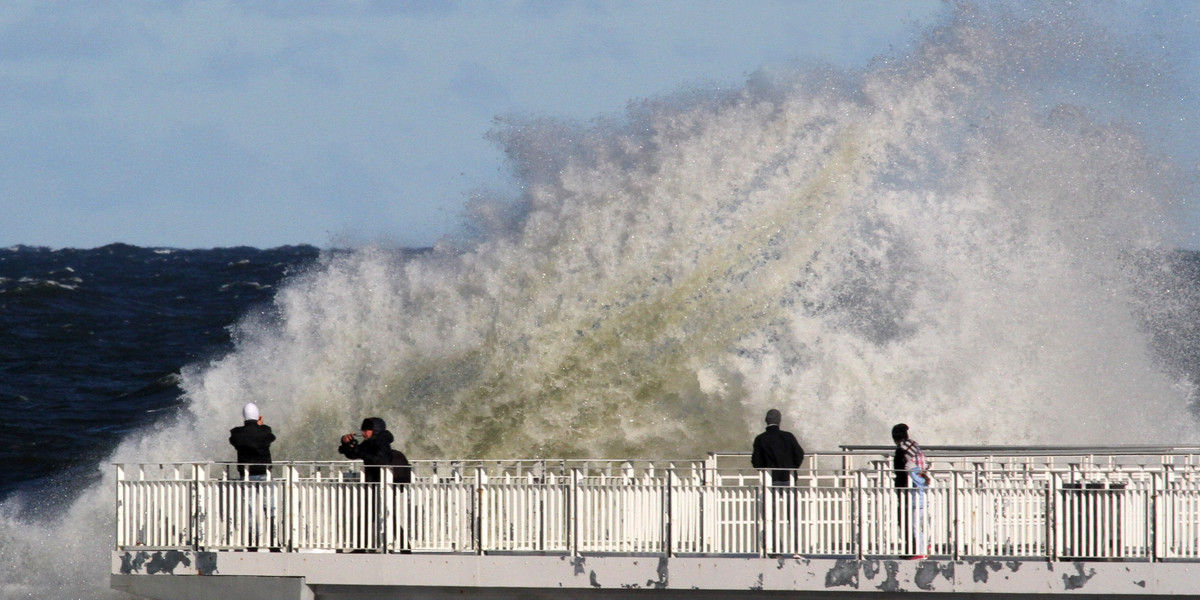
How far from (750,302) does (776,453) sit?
12287 millimetres

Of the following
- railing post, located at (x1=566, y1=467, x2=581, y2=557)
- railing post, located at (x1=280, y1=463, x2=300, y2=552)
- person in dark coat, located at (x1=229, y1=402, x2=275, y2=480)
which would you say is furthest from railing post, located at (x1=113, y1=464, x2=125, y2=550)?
railing post, located at (x1=566, y1=467, x2=581, y2=557)

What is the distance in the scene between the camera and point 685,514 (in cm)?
1425

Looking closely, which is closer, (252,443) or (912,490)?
(912,490)

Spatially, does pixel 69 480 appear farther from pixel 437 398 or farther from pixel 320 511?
pixel 320 511

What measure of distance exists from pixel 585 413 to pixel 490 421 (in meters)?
1.67

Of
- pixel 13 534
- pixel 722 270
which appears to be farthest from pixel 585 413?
pixel 13 534

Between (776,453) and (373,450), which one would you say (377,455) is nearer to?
(373,450)

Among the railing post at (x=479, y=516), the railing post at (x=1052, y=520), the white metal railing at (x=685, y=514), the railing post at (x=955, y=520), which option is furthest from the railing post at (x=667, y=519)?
the railing post at (x=1052, y=520)

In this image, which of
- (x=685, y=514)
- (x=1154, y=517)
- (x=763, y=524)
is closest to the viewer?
(x=1154, y=517)

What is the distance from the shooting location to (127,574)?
14.7 meters

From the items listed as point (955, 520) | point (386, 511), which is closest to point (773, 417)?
point (955, 520)

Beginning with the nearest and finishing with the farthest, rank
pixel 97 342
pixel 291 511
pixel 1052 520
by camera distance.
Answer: pixel 1052 520, pixel 291 511, pixel 97 342

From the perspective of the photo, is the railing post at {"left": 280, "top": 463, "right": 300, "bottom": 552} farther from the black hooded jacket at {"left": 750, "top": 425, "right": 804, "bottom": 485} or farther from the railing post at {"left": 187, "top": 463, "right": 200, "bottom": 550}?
the black hooded jacket at {"left": 750, "top": 425, "right": 804, "bottom": 485}

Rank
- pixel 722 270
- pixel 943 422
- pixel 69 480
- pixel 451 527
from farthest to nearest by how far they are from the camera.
Answer: pixel 69 480
pixel 722 270
pixel 943 422
pixel 451 527
